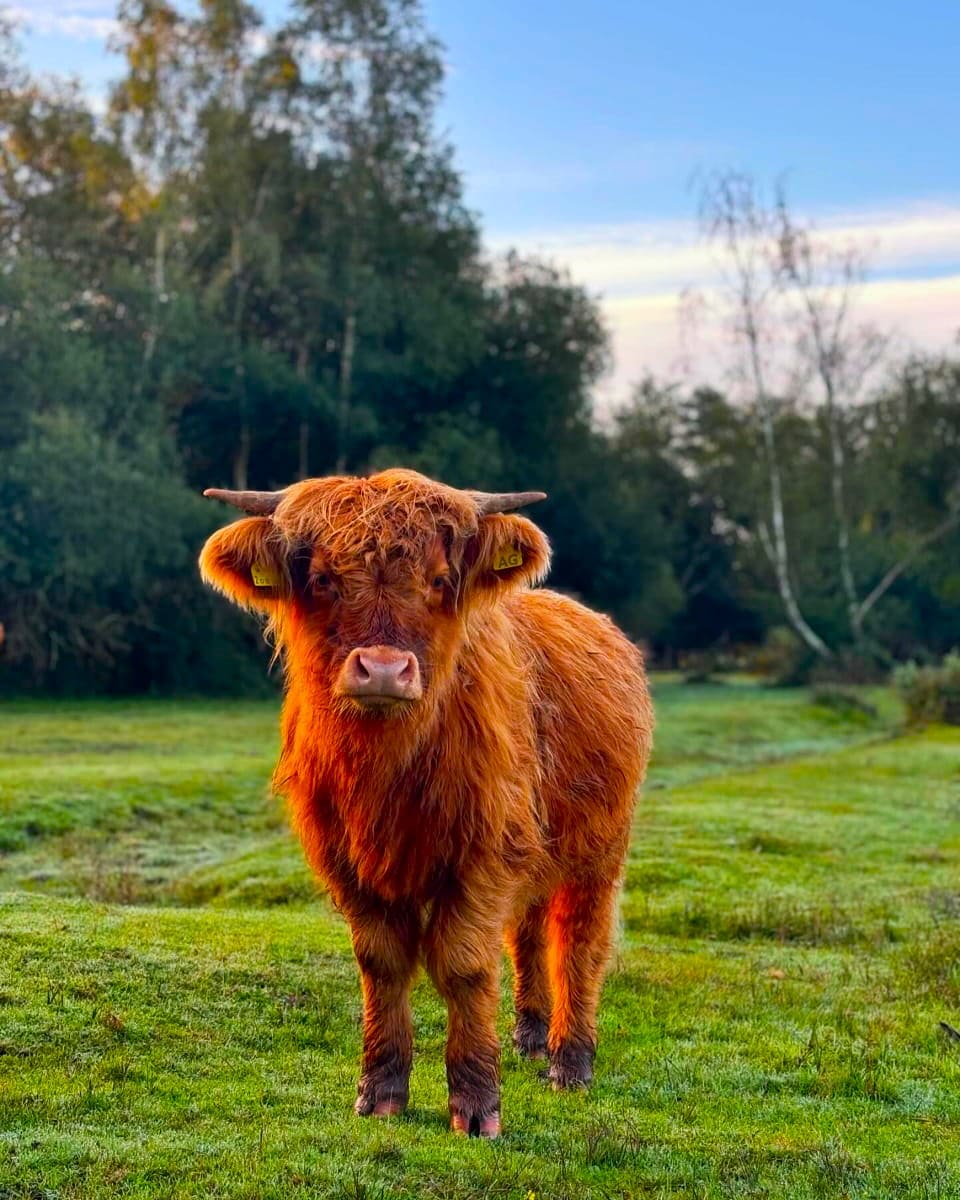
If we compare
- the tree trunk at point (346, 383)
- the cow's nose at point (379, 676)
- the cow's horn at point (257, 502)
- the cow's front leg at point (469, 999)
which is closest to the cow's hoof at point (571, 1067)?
the cow's front leg at point (469, 999)

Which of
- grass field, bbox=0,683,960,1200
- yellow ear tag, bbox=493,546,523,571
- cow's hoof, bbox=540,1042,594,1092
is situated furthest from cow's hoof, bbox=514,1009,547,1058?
yellow ear tag, bbox=493,546,523,571

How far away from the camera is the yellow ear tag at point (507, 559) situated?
17.9 feet

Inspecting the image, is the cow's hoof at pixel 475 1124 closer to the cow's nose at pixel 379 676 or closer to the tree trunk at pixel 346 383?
the cow's nose at pixel 379 676

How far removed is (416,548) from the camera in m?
5.05

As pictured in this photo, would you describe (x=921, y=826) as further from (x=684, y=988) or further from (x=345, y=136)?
(x=345, y=136)

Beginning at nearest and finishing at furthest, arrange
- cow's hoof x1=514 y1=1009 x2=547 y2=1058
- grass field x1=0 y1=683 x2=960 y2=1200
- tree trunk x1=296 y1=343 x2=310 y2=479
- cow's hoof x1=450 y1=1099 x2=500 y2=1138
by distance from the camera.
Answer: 1. grass field x1=0 y1=683 x2=960 y2=1200
2. cow's hoof x1=450 y1=1099 x2=500 y2=1138
3. cow's hoof x1=514 y1=1009 x2=547 y2=1058
4. tree trunk x1=296 y1=343 x2=310 y2=479

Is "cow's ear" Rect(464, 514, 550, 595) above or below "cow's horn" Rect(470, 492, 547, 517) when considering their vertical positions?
below

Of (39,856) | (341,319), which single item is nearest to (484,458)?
(341,319)

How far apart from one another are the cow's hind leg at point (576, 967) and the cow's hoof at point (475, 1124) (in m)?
0.98

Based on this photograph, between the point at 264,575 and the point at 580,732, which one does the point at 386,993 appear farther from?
the point at 264,575

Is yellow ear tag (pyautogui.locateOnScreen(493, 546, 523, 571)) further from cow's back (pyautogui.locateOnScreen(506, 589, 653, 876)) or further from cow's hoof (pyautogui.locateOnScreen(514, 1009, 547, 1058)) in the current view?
cow's hoof (pyautogui.locateOnScreen(514, 1009, 547, 1058))

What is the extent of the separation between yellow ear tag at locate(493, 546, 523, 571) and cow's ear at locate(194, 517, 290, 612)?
2.53ft

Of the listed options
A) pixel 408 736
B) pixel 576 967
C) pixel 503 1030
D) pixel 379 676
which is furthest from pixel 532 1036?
pixel 379 676

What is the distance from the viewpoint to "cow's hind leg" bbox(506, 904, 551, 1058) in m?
6.78
